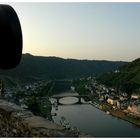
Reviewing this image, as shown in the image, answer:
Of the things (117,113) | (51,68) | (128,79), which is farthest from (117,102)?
(51,68)

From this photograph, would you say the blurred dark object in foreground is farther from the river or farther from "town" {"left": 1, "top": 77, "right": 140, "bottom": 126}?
"town" {"left": 1, "top": 77, "right": 140, "bottom": 126}

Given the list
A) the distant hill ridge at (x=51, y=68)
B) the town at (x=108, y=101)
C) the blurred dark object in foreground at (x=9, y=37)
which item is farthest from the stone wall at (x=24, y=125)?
the distant hill ridge at (x=51, y=68)

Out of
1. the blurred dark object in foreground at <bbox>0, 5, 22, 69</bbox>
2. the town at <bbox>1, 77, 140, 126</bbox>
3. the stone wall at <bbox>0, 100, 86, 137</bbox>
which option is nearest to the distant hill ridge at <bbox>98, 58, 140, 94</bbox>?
the town at <bbox>1, 77, 140, 126</bbox>

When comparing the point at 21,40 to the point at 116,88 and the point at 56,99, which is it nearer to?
the point at 56,99

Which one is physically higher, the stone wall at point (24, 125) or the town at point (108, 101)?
the stone wall at point (24, 125)

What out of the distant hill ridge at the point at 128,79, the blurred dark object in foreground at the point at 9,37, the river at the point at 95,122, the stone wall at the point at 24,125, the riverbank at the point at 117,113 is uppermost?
the blurred dark object in foreground at the point at 9,37

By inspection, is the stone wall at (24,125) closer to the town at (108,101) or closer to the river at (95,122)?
the river at (95,122)
